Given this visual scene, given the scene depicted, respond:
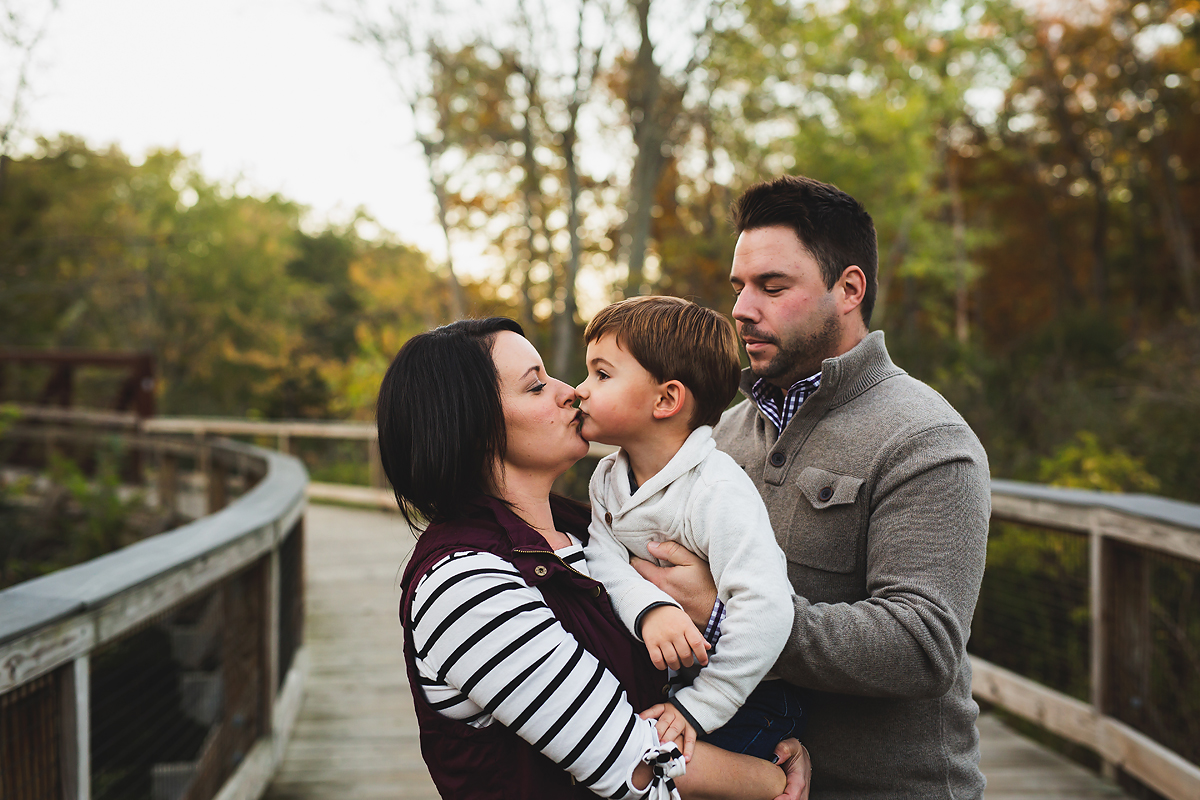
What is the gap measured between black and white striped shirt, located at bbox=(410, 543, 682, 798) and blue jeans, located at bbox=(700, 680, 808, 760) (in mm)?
223

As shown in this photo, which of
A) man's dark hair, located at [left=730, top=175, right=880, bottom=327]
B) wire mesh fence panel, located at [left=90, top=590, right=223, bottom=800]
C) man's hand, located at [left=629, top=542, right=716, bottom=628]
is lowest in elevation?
wire mesh fence panel, located at [left=90, top=590, right=223, bottom=800]

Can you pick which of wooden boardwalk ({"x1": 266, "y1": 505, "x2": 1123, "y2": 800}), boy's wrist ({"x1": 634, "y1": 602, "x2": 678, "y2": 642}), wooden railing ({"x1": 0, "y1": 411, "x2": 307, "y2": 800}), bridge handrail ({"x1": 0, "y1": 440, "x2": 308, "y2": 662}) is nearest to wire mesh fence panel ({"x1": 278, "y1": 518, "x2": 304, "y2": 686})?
wooden railing ({"x1": 0, "y1": 411, "x2": 307, "y2": 800})

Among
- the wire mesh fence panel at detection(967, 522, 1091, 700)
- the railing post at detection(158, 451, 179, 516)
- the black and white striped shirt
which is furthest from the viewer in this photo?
the railing post at detection(158, 451, 179, 516)

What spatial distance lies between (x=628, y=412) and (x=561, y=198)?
385 inches

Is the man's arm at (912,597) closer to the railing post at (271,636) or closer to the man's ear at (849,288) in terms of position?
the man's ear at (849,288)

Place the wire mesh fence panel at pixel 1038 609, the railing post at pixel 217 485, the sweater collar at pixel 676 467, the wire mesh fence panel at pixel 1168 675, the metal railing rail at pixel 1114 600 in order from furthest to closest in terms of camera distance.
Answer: the railing post at pixel 217 485, the wire mesh fence panel at pixel 1038 609, the wire mesh fence panel at pixel 1168 675, the metal railing rail at pixel 1114 600, the sweater collar at pixel 676 467

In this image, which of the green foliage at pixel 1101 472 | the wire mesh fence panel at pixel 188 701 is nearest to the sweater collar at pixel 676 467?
the wire mesh fence panel at pixel 188 701

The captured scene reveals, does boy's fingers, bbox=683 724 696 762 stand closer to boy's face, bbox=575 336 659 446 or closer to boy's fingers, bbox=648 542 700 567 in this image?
boy's fingers, bbox=648 542 700 567

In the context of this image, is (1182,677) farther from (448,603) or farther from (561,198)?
(561,198)

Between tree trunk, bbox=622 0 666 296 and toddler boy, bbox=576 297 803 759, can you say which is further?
tree trunk, bbox=622 0 666 296

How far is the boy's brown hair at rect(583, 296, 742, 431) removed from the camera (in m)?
1.58

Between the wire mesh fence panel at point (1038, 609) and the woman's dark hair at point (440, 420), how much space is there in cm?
303

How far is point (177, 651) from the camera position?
4785mm

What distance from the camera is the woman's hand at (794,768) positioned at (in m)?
1.43
